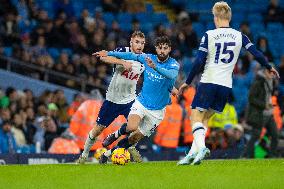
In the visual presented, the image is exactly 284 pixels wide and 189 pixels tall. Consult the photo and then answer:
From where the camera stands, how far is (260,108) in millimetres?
19719

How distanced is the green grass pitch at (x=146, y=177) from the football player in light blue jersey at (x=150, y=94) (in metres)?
1.39

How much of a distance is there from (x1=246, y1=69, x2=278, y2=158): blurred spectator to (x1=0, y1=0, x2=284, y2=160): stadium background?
0.67 m

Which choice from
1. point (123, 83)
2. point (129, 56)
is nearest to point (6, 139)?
point (123, 83)

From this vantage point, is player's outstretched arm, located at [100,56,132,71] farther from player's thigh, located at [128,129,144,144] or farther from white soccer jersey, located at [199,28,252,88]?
white soccer jersey, located at [199,28,252,88]

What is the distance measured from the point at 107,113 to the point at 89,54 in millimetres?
9883

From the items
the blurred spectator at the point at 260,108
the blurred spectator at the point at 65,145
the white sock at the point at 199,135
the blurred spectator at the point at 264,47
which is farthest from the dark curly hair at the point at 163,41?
the blurred spectator at the point at 264,47

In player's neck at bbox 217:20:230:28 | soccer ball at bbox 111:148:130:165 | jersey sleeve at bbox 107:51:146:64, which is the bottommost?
soccer ball at bbox 111:148:130:165

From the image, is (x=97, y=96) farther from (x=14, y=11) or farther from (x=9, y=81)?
(x=14, y=11)

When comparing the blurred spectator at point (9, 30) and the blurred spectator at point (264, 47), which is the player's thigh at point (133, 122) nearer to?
the blurred spectator at point (9, 30)

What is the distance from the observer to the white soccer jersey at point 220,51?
12.9 m

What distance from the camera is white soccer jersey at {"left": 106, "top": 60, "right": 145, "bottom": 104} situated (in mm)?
15320

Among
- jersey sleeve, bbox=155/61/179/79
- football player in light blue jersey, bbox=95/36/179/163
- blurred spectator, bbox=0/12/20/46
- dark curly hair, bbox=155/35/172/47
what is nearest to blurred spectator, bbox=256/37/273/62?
blurred spectator, bbox=0/12/20/46

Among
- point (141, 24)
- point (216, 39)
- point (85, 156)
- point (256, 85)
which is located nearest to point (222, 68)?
point (216, 39)

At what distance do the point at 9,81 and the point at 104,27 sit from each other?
12.9ft
